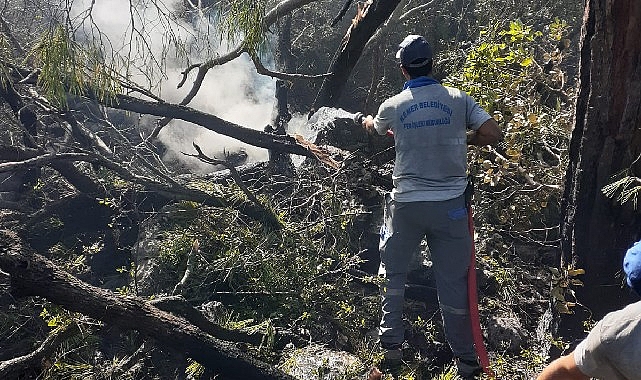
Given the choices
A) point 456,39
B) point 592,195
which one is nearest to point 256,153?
point 456,39

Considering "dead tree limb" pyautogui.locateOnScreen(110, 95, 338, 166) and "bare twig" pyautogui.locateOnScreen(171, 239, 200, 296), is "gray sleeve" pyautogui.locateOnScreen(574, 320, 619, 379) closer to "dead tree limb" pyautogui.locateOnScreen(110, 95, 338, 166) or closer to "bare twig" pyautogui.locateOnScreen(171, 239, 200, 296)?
"bare twig" pyautogui.locateOnScreen(171, 239, 200, 296)

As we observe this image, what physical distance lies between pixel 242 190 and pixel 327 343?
66.7 inches

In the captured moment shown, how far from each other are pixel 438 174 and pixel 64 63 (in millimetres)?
2426

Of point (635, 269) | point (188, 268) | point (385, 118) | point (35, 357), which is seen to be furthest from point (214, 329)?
point (635, 269)

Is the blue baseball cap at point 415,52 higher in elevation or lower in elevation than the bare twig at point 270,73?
lower

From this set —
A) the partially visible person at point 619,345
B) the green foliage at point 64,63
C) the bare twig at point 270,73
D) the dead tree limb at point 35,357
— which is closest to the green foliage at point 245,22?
the bare twig at point 270,73

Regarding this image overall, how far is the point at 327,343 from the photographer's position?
3.43m

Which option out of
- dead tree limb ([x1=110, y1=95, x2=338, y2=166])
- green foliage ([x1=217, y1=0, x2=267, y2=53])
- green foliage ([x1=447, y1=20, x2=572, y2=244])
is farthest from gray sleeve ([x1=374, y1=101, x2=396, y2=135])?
dead tree limb ([x1=110, y1=95, x2=338, y2=166])

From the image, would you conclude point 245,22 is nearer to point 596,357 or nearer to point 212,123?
point 212,123

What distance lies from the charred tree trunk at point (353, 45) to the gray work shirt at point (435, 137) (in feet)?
6.19

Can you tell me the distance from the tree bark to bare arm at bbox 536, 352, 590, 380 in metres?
1.59

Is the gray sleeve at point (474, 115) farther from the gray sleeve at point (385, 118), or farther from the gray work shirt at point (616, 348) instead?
the gray work shirt at point (616, 348)

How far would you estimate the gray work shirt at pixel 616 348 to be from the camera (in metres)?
1.44

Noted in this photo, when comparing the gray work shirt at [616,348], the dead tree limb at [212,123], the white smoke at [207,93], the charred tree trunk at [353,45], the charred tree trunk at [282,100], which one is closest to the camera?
the gray work shirt at [616,348]
